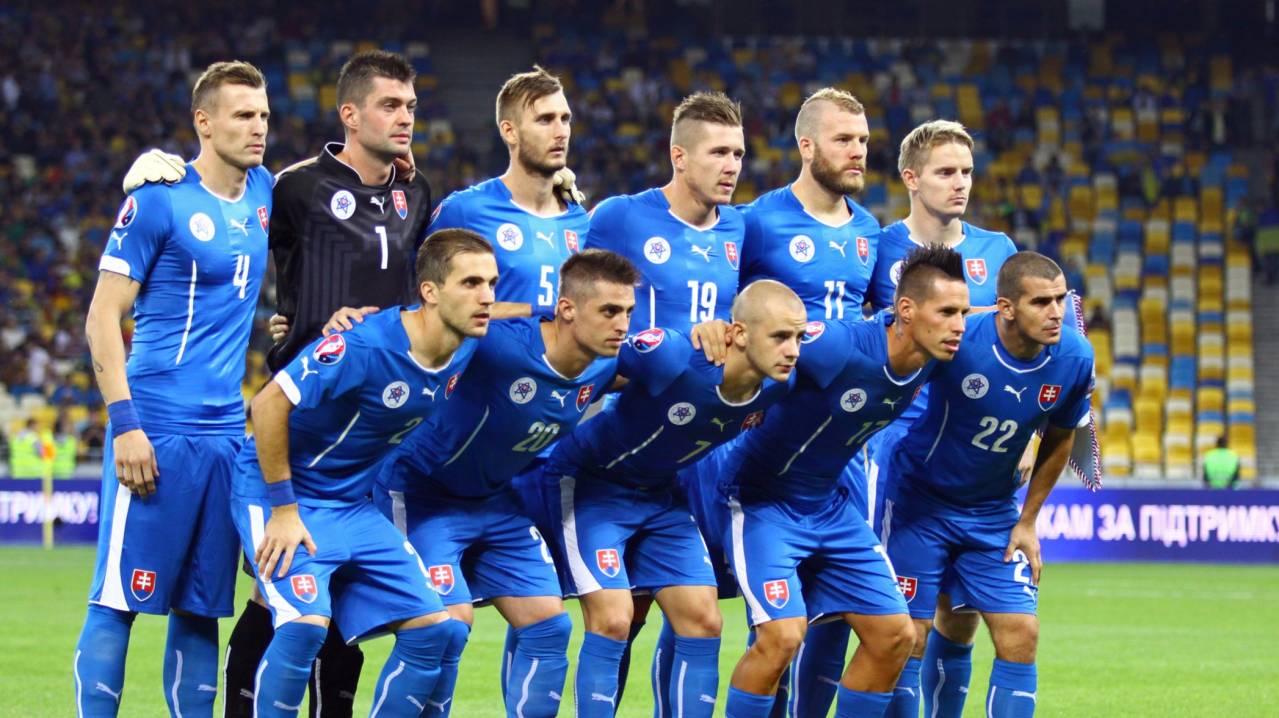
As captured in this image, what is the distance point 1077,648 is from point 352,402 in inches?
331

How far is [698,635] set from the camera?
716cm

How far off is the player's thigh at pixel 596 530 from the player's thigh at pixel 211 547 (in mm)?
1427

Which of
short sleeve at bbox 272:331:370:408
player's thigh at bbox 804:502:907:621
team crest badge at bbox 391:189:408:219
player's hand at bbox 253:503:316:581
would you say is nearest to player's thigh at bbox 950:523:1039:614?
player's thigh at bbox 804:502:907:621

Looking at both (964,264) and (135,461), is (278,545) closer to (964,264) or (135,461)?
(135,461)

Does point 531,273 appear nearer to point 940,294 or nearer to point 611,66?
point 940,294

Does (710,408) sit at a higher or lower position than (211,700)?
higher

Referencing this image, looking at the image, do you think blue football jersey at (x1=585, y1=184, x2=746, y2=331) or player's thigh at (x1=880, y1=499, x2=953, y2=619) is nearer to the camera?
blue football jersey at (x1=585, y1=184, x2=746, y2=331)

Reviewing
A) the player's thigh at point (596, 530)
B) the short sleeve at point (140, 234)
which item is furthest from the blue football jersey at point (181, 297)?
the player's thigh at point (596, 530)

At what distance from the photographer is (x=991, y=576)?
25.4 ft

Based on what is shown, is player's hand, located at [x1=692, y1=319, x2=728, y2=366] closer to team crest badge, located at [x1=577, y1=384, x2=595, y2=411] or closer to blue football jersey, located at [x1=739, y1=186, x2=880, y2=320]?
team crest badge, located at [x1=577, y1=384, x2=595, y2=411]

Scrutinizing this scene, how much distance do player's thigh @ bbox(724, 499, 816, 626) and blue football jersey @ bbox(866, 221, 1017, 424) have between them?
122cm

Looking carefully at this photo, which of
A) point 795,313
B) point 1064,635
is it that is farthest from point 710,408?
point 1064,635

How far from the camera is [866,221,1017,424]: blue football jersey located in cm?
820

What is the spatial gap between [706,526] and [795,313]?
4.68ft
